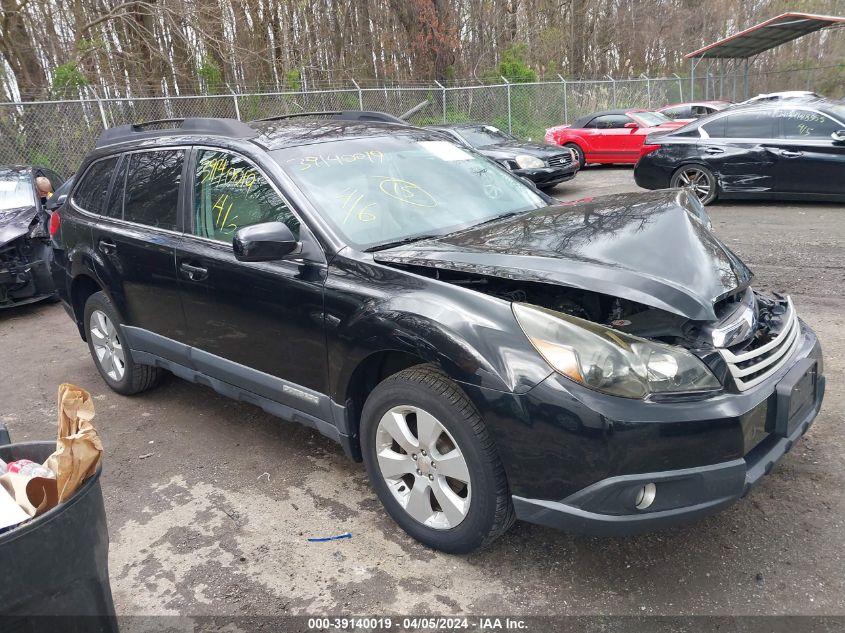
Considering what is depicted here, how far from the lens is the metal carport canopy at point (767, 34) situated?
20.3 meters

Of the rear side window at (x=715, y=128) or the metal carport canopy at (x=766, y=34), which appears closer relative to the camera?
the rear side window at (x=715, y=128)

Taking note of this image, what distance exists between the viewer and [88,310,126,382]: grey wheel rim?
469cm

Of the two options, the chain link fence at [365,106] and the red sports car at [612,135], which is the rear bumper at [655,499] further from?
the red sports car at [612,135]

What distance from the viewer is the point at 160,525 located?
327 centimetres

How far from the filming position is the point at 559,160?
41.0 ft

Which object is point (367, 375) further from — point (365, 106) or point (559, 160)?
point (365, 106)

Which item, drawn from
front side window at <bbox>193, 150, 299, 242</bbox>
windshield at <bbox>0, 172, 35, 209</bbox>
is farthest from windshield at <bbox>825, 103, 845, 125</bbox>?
windshield at <bbox>0, 172, 35, 209</bbox>

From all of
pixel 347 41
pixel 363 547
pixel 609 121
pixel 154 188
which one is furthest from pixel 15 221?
pixel 347 41

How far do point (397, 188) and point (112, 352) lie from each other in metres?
2.58

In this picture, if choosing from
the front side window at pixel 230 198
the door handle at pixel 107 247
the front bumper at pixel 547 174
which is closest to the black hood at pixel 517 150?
the front bumper at pixel 547 174

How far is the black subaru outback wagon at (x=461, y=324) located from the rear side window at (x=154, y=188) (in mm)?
16

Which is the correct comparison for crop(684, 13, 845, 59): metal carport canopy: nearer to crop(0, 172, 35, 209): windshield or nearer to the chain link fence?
the chain link fence

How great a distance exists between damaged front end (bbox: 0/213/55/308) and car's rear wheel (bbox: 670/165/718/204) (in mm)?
8453

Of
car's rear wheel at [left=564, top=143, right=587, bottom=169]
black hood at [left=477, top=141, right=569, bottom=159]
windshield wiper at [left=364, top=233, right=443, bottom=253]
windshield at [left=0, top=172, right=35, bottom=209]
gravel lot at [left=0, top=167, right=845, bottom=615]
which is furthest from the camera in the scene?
car's rear wheel at [left=564, top=143, right=587, bottom=169]
